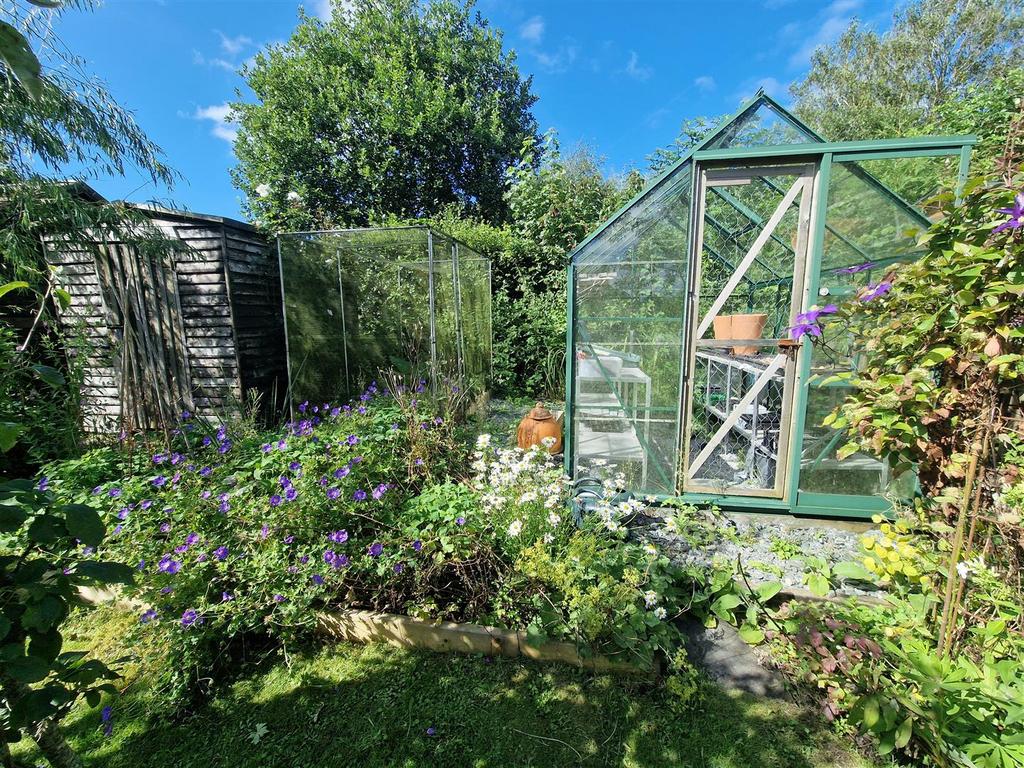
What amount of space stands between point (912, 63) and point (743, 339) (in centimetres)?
1594

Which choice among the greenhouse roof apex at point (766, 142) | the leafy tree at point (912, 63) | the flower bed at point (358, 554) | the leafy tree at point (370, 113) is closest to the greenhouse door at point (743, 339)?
the greenhouse roof apex at point (766, 142)

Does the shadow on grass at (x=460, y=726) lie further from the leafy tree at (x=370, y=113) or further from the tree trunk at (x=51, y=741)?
the leafy tree at (x=370, y=113)

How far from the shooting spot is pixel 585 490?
3.13 m

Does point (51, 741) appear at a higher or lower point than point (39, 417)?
lower

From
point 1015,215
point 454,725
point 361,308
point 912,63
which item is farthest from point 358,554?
point 912,63

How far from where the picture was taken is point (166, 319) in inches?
193

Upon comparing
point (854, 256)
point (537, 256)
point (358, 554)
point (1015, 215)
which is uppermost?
point (537, 256)

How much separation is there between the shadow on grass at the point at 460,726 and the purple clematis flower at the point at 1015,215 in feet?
6.92

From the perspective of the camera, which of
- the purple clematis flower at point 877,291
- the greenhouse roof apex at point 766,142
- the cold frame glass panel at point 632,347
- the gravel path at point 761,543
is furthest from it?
the cold frame glass panel at point 632,347

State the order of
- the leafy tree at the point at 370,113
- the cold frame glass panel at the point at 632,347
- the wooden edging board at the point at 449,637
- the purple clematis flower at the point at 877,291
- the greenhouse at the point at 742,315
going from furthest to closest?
1. the leafy tree at the point at 370,113
2. the cold frame glass panel at the point at 632,347
3. the greenhouse at the point at 742,315
4. the purple clematis flower at the point at 877,291
5. the wooden edging board at the point at 449,637

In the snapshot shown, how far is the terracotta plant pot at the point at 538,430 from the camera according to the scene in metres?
4.71

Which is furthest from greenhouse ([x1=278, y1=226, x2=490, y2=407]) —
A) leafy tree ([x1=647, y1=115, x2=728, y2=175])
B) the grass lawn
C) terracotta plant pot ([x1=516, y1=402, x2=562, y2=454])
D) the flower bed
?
leafy tree ([x1=647, y1=115, x2=728, y2=175])

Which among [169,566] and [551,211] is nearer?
[169,566]

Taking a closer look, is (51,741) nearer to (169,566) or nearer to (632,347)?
(169,566)
